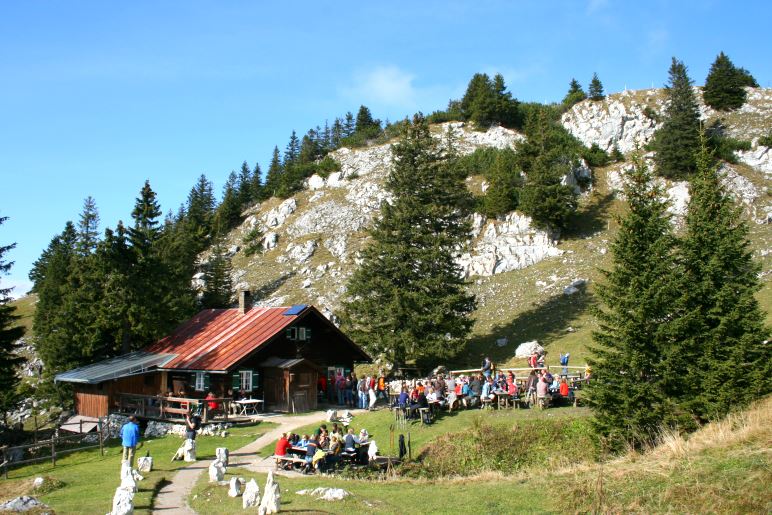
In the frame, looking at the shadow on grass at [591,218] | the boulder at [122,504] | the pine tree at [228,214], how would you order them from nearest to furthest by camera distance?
the boulder at [122,504]
the shadow on grass at [591,218]
the pine tree at [228,214]

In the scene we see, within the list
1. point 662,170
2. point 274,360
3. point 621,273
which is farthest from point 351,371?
point 662,170

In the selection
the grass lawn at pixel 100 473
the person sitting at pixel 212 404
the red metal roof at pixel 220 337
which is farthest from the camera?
the red metal roof at pixel 220 337

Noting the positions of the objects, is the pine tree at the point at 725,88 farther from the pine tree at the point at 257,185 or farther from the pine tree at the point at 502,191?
the pine tree at the point at 257,185

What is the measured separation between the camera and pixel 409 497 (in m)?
13.9

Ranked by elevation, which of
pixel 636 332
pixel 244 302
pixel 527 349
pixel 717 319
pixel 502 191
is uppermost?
pixel 502 191

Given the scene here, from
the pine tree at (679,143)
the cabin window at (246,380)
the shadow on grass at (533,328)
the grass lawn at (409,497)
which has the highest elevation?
the pine tree at (679,143)

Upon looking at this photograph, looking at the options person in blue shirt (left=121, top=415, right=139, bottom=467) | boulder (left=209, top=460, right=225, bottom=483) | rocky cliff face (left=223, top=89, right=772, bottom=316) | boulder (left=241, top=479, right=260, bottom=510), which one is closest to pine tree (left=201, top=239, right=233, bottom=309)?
rocky cliff face (left=223, top=89, right=772, bottom=316)

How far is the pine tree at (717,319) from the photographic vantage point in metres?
18.1

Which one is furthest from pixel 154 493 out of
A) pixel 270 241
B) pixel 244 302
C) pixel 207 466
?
pixel 270 241

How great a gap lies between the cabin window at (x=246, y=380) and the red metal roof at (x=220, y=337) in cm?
128

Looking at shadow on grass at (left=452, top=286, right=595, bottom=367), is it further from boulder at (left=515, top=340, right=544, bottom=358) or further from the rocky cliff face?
the rocky cliff face

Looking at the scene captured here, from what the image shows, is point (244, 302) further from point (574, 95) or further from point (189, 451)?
point (574, 95)

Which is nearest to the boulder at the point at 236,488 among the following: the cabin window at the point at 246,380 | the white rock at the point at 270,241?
the cabin window at the point at 246,380

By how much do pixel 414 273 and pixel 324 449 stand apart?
73.0 ft
